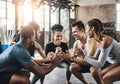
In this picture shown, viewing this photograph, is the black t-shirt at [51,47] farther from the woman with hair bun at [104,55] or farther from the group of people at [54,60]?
the woman with hair bun at [104,55]

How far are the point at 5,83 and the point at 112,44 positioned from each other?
52.9 inches

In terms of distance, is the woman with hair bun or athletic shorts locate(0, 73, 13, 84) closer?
athletic shorts locate(0, 73, 13, 84)

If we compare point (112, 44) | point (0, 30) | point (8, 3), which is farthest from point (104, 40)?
point (8, 3)

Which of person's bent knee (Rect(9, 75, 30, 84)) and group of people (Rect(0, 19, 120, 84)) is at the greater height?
group of people (Rect(0, 19, 120, 84))

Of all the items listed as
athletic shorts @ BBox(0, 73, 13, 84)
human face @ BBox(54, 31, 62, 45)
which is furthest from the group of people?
human face @ BBox(54, 31, 62, 45)

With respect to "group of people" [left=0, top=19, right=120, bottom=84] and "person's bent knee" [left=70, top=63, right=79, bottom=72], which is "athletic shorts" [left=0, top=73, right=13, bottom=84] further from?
"person's bent knee" [left=70, top=63, right=79, bottom=72]

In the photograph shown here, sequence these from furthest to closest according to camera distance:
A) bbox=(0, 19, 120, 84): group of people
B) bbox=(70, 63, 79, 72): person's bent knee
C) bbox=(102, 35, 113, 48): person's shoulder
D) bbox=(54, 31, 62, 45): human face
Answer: bbox=(54, 31, 62, 45): human face → bbox=(70, 63, 79, 72): person's bent knee → bbox=(102, 35, 113, 48): person's shoulder → bbox=(0, 19, 120, 84): group of people

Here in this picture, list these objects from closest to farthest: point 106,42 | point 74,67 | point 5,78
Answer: point 5,78 < point 106,42 < point 74,67

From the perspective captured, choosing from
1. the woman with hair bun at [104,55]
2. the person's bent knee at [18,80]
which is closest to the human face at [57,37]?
the woman with hair bun at [104,55]

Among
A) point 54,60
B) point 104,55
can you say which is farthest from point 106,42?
point 54,60

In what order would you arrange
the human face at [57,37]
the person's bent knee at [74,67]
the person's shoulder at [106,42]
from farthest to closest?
the human face at [57,37] < the person's bent knee at [74,67] < the person's shoulder at [106,42]

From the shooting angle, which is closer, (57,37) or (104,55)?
(104,55)

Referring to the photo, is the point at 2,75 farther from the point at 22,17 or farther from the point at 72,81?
the point at 22,17

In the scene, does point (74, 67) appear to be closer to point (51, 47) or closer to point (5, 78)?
point (51, 47)
